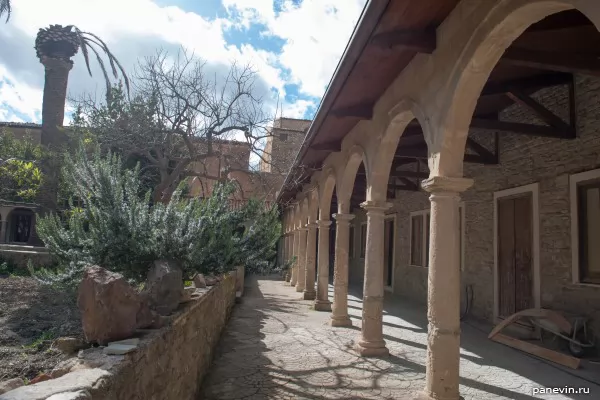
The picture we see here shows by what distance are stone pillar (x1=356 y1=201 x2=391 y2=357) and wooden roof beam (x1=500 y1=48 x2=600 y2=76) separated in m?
2.46

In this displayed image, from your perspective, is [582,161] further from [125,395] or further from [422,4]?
[125,395]

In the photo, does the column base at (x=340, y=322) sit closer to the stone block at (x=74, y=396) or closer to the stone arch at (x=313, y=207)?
the stone arch at (x=313, y=207)

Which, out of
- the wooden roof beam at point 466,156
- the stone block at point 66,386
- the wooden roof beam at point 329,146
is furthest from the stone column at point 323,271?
the stone block at point 66,386

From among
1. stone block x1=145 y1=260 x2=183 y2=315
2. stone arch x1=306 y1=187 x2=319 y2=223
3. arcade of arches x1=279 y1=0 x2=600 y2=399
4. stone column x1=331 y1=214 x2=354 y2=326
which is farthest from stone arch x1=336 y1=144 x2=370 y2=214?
stone block x1=145 y1=260 x2=183 y2=315

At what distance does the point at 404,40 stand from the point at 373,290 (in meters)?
3.25

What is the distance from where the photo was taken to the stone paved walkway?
4.27 m

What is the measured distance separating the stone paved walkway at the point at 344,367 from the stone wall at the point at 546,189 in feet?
3.43

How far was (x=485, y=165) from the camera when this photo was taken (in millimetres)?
7945

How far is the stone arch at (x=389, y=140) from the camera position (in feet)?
14.7

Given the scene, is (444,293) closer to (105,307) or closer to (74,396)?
(105,307)

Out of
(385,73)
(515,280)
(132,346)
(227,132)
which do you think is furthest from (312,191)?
(132,346)

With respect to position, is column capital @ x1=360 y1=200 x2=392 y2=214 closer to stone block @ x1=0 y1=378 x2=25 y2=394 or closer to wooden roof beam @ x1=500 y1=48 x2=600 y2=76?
wooden roof beam @ x1=500 y1=48 x2=600 y2=76

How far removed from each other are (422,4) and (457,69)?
630 mm

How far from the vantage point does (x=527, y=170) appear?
6.90 metres
